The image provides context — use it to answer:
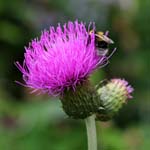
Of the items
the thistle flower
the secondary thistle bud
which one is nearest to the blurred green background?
the secondary thistle bud

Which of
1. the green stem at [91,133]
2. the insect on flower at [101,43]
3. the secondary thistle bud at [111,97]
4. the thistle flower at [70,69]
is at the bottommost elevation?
the green stem at [91,133]

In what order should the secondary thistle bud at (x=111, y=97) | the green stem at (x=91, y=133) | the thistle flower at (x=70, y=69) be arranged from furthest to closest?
the secondary thistle bud at (x=111, y=97) < the thistle flower at (x=70, y=69) < the green stem at (x=91, y=133)

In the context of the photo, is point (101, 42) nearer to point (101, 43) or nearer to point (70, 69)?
point (101, 43)

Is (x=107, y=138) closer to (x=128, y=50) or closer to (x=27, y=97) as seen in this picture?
(x=27, y=97)

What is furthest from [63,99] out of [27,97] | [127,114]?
[127,114]

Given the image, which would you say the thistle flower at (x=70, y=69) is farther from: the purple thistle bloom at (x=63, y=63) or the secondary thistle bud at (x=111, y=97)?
the secondary thistle bud at (x=111, y=97)

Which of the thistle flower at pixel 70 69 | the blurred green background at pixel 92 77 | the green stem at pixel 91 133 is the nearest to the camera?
the green stem at pixel 91 133

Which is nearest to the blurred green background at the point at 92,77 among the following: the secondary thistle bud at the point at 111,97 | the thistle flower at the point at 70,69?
the secondary thistle bud at the point at 111,97

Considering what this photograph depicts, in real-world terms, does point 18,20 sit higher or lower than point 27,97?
higher
